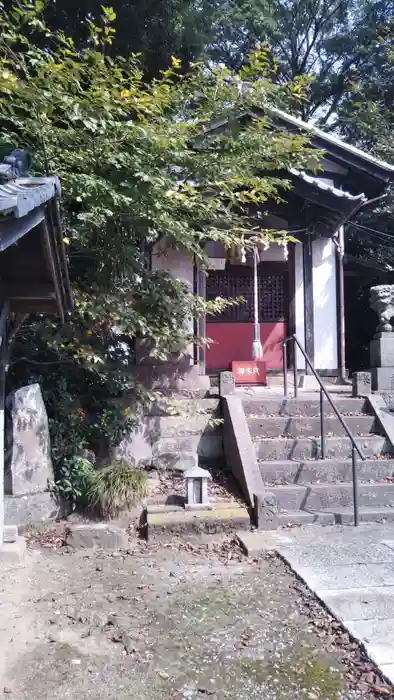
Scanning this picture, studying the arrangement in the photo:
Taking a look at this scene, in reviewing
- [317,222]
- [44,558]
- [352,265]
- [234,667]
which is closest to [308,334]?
[317,222]

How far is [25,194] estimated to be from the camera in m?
2.67

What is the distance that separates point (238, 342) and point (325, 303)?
188cm

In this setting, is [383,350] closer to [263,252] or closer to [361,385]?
[361,385]

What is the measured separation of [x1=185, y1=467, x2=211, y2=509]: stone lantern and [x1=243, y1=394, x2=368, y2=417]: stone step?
71.9 inches

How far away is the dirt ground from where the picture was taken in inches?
125

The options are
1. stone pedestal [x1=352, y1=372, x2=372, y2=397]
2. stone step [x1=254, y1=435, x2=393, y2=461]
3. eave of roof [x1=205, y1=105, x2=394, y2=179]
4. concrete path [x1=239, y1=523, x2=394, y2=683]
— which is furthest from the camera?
stone pedestal [x1=352, y1=372, x2=372, y2=397]

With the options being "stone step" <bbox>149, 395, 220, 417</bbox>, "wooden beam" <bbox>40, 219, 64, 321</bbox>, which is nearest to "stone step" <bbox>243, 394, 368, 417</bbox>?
"stone step" <bbox>149, 395, 220, 417</bbox>

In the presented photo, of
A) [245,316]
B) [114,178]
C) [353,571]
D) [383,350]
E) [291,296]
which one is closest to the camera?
[353,571]

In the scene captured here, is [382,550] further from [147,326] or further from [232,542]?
[147,326]

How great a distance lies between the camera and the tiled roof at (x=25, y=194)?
236 cm

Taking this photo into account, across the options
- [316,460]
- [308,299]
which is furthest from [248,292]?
[316,460]

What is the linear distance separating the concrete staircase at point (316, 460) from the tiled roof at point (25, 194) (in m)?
4.46

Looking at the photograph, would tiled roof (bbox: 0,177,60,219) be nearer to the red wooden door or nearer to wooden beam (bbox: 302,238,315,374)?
the red wooden door

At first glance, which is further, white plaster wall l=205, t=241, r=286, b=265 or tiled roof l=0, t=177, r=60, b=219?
white plaster wall l=205, t=241, r=286, b=265
